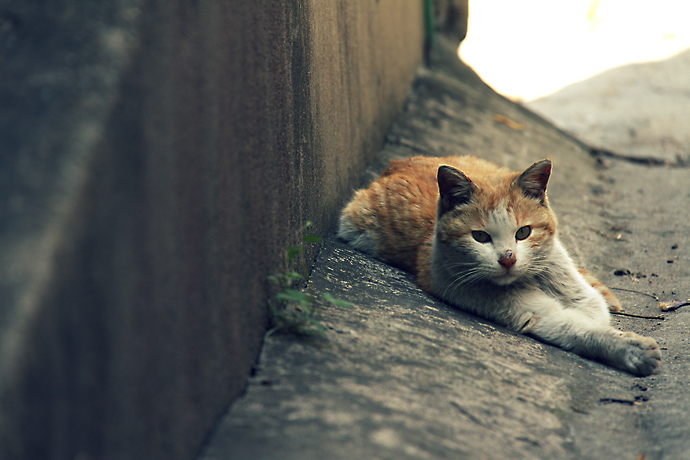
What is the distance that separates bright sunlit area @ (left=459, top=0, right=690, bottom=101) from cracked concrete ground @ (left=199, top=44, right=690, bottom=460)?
803cm

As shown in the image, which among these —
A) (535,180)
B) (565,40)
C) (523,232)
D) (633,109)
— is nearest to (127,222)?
(523,232)

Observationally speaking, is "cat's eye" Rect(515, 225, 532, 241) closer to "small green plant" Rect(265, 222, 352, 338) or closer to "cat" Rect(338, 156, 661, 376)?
"cat" Rect(338, 156, 661, 376)

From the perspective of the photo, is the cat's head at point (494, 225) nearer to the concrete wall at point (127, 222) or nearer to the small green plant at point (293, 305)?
the small green plant at point (293, 305)

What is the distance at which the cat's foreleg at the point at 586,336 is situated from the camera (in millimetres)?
2529

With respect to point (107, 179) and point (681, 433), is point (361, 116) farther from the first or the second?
point (107, 179)

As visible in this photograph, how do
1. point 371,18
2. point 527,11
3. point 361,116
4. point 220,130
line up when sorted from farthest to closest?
point 527,11 → point 371,18 → point 361,116 → point 220,130

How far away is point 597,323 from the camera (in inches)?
110

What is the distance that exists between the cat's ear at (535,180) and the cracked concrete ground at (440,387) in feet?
2.52

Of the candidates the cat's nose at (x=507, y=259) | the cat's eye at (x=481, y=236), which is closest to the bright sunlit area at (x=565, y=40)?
the cat's eye at (x=481, y=236)

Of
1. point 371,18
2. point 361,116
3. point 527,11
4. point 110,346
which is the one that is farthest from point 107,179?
point 527,11

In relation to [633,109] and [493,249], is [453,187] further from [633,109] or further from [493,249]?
[633,109]

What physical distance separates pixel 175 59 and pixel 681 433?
2126 mm

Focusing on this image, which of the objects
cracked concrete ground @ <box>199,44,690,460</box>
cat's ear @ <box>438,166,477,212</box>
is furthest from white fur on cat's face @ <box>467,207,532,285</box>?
cracked concrete ground @ <box>199,44,690,460</box>

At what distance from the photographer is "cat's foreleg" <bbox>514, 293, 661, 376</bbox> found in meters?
2.53
